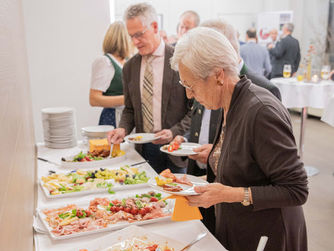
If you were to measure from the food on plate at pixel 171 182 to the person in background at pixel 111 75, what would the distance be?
1.63 meters

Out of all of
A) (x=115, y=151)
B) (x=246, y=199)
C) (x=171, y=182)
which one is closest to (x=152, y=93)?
(x=115, y=151)

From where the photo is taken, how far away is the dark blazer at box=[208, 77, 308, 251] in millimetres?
1244

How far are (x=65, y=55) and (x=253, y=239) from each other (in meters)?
2.98

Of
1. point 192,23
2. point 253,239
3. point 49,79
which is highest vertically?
point 192,23

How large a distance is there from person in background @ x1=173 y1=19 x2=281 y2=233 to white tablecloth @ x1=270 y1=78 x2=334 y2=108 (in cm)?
266

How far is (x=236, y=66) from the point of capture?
4.61 ft

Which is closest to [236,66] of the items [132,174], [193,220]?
[193,220]

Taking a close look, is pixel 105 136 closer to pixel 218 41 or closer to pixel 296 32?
pixel 218 41

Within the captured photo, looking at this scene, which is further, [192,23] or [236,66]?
[192,23]

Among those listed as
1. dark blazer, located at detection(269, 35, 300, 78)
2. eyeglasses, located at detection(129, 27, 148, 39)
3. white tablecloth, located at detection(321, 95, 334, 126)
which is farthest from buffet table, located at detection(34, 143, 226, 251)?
dark blazer, located at detection(269, 35, 300, 78)

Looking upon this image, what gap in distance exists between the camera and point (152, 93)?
254 centimetres

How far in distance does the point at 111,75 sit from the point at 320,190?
8.66ft

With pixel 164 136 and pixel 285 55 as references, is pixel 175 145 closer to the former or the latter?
pixel 164 136

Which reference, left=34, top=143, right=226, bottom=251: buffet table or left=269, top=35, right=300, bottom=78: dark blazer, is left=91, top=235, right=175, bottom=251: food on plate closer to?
left=34, top=143, right=226, bottom=251: buffet table
